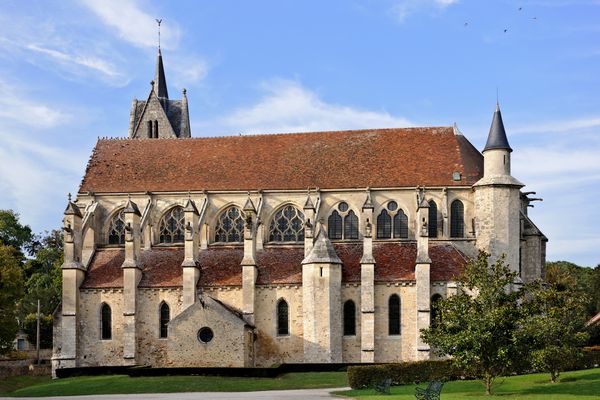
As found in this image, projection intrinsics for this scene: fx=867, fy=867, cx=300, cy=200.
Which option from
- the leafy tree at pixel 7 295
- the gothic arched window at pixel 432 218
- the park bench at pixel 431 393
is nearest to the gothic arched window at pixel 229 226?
the gothic arched window at pixel 432 218

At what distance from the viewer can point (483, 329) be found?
38875mm

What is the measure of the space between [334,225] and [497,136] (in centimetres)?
1320

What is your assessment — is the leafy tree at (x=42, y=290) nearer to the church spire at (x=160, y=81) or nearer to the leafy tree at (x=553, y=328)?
the church spire at (x=160, y=81)

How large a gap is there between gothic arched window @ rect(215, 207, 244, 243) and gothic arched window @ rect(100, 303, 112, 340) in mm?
9469

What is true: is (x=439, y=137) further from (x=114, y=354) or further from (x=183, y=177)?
(x=114, y=354)

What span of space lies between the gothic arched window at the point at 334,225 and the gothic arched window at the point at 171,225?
11194 millimetres

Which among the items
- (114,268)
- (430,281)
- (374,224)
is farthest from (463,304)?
(114,268)

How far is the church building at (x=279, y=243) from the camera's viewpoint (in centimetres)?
5722

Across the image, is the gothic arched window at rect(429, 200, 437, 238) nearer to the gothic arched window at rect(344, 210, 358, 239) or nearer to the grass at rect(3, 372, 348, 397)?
the gothic arched window at rect(344, 210, 358, 239)

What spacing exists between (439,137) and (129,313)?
2604cm

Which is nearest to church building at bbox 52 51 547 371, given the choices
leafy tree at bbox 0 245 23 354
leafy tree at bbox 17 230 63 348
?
leafy tree at bbox 0 245 23 354

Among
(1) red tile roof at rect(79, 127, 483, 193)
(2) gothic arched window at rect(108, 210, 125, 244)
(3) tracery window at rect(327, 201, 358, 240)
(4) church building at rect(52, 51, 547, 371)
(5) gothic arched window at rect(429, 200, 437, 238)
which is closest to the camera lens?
(4) church building at rect(52, 51, 547, 371)

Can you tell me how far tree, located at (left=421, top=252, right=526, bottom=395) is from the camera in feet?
128

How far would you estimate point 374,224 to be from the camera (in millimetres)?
62438
